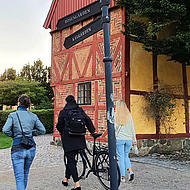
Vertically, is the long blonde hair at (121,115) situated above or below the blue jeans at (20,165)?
above

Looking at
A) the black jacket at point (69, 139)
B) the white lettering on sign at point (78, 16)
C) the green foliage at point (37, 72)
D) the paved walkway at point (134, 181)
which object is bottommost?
the paved walkway at point (134, 181)

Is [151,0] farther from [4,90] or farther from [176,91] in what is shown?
[4,90]

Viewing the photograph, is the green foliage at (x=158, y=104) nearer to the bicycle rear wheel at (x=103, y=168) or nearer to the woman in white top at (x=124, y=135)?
the woman in white top at (x=124, y=135)

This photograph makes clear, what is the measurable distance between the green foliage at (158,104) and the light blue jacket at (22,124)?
18.4ft

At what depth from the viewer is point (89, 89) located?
393 inches

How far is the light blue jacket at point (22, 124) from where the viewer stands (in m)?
3.80

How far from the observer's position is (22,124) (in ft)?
12.7

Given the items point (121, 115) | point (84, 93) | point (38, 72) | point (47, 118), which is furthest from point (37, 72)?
point (121, 115)

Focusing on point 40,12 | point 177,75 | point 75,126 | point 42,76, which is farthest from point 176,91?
point 42,76

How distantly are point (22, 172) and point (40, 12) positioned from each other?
1141cm

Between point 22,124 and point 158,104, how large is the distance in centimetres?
598

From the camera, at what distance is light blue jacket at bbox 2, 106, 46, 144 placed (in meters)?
3.80

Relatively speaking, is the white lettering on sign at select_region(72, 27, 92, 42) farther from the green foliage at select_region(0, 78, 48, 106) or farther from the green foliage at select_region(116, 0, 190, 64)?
the green foliage at select_region(0, 78, 48, 106)

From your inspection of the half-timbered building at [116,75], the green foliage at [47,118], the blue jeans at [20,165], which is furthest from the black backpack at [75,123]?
the green foliage at [47,118]
